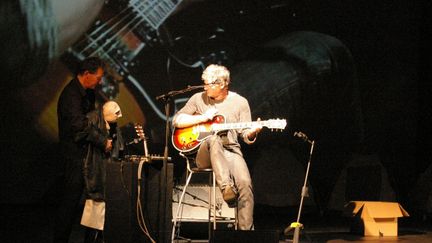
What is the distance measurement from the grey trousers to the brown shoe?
8 cm

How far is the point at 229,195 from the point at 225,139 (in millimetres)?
543

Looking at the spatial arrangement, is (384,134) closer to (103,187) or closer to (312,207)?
(312,207)

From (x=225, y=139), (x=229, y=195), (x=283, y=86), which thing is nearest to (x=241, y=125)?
(x=225, y=139)

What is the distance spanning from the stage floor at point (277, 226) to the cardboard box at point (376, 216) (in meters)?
0.10

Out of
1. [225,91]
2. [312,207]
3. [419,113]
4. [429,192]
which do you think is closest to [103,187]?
[225,91]

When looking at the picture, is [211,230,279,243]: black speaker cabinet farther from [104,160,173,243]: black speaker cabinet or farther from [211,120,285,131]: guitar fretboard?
[211,120,285,131]: guitar fretboard

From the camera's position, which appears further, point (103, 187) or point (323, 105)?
point (323, 105)

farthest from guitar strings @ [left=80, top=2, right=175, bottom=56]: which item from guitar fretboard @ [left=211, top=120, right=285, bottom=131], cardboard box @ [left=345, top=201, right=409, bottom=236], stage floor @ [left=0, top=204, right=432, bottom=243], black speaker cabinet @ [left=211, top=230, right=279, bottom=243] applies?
black speaker cabinet @ [left=211, top=230, right=279, bottom=243]

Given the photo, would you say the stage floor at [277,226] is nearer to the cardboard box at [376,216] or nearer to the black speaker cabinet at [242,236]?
the cardboard box at [376,216]

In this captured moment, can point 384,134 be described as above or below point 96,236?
above

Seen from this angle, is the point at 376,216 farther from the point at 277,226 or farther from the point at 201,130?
the point at 201,130

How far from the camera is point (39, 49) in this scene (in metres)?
5.98

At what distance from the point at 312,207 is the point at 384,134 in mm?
1297

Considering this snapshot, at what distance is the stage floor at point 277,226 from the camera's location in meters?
5.09
